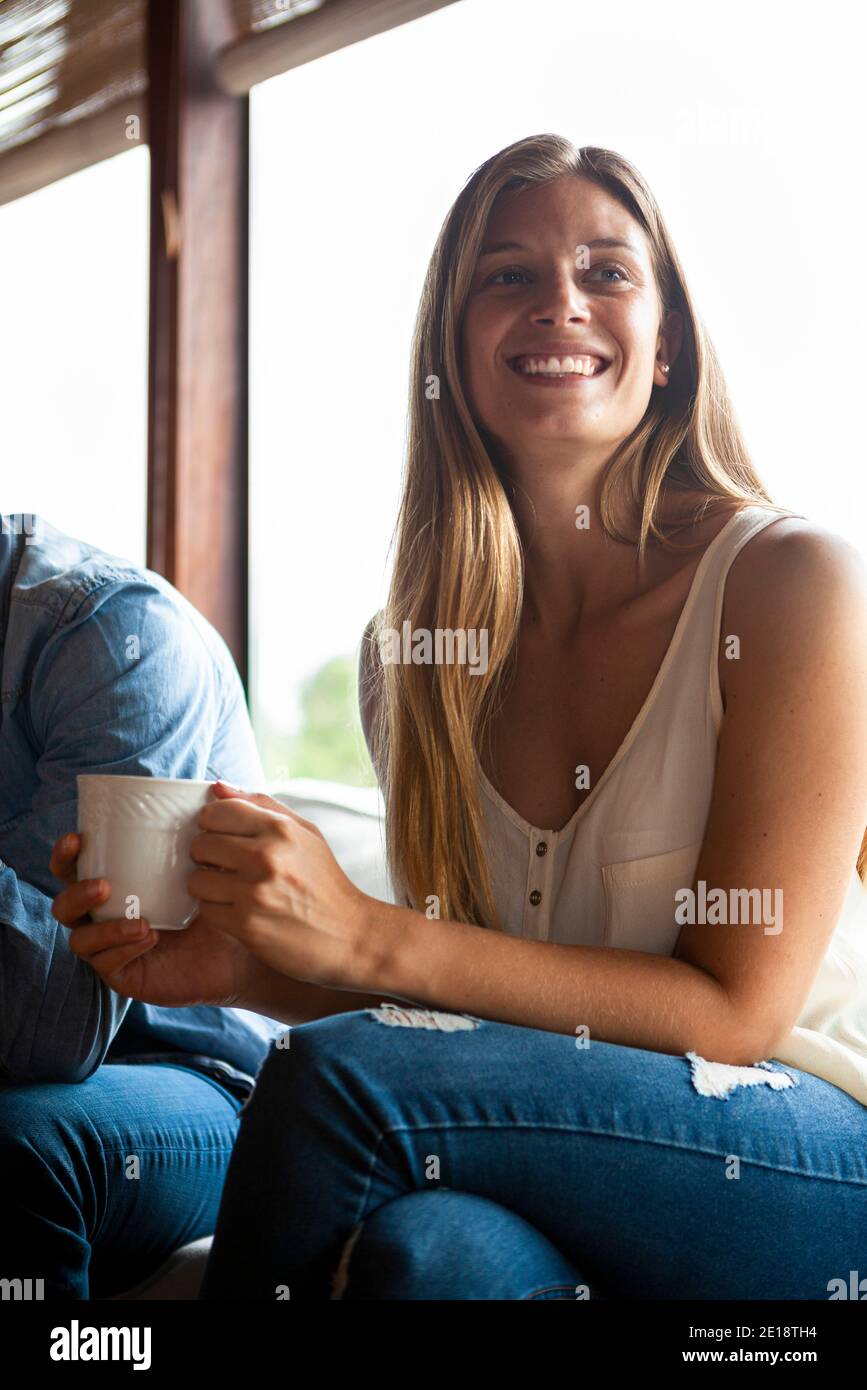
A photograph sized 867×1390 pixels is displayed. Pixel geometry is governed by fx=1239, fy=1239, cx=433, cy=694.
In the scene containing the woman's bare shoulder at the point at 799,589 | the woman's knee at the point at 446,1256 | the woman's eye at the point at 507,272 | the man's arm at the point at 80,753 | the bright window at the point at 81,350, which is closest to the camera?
the woman's knee at the point at 446,1256

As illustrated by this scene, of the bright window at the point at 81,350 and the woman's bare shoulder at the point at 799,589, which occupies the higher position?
the bright window at the point at 81,350

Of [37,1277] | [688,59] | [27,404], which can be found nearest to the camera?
[37,1277]

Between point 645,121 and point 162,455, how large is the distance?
0.96 meters

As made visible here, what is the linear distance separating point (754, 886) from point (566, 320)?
1.70 ft

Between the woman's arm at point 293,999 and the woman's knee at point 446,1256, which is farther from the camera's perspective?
the woman's arm at point 293,999

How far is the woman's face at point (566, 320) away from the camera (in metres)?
1.08

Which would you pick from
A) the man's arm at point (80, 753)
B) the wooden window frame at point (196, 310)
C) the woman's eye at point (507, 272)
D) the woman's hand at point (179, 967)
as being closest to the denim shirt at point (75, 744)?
the man's arm at point (80, 753)

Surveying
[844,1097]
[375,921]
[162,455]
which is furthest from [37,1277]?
[162,455]

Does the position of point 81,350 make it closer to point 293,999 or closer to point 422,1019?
point 293,999

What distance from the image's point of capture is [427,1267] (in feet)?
2.17

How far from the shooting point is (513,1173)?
0.72m

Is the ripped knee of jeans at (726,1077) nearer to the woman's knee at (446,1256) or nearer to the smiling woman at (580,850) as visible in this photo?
the smiling woman at (580,850)

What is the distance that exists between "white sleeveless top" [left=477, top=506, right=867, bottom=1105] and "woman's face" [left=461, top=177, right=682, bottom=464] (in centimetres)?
18

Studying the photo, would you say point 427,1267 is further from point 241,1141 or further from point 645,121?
point 645,121
